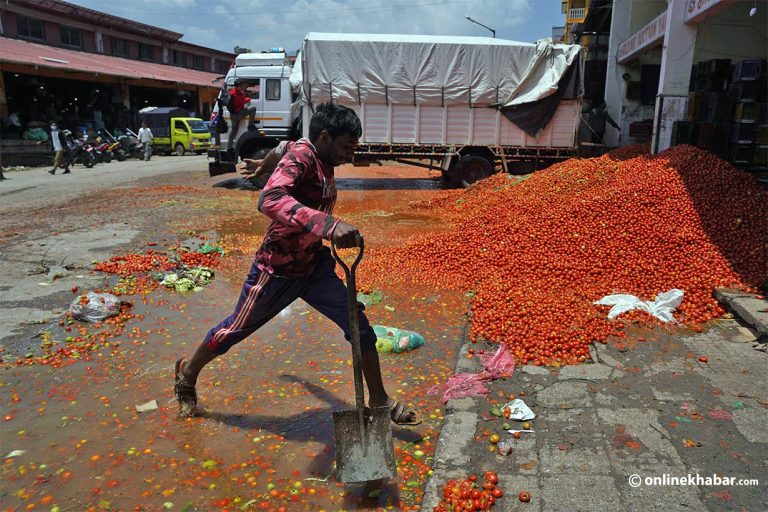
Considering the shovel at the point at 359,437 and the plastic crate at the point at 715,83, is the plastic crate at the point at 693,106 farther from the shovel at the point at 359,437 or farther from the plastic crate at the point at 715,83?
the shovel at the point at 359,437

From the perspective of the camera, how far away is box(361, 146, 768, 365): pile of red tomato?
187 inches

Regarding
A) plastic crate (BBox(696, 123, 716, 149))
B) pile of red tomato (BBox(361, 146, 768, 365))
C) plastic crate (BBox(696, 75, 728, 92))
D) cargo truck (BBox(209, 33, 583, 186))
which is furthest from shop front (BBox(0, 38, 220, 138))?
plastic crate (BBox(696, 123, 716, 149))

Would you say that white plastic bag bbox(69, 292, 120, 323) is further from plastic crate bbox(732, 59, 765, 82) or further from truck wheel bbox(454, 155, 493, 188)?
truck wheel bbox(454, 155, 493, 188)

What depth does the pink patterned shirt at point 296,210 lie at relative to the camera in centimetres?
267

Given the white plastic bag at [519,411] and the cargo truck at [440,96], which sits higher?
the cargo truck at [440,96]

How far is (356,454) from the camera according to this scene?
272 cm

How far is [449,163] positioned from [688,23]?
233 inches

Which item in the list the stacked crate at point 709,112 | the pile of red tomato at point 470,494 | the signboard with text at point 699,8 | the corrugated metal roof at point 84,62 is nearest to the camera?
the pile of red tomato at point 470,494

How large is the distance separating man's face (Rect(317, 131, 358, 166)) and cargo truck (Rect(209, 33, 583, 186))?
1095 cm

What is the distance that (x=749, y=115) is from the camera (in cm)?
826

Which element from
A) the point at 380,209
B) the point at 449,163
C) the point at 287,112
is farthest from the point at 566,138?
the point at 287,112

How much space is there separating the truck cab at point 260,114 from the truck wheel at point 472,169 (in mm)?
4617

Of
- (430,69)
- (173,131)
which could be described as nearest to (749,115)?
(430,69)

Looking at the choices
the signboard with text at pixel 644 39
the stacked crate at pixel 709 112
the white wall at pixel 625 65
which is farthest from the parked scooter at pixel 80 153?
the stacked crate at pixel 709 112
